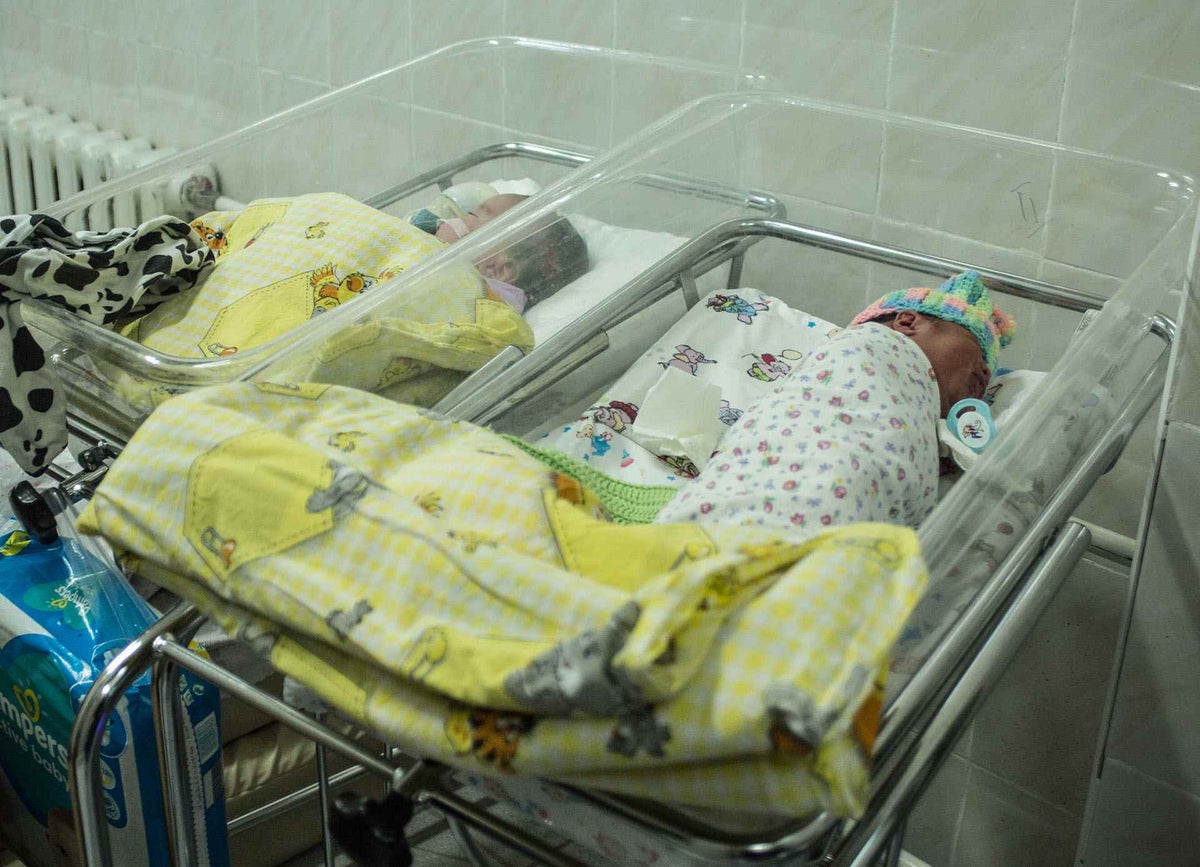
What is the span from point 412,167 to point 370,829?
151cm

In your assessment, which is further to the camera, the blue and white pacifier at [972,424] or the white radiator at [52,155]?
the white radiator at [52,155]

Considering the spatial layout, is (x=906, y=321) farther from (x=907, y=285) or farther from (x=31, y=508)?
(x=31, y=508)

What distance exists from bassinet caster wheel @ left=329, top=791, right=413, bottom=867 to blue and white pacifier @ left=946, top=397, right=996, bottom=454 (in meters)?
0.60

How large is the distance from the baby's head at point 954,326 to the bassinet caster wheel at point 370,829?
664mm

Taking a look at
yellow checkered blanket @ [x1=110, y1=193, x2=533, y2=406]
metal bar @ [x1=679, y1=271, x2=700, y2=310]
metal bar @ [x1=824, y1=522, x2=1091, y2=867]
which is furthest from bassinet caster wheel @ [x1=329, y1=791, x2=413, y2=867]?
metal bar @ [x1=679, y1=271, x2=700, y2=310]

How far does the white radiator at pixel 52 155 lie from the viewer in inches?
96.7

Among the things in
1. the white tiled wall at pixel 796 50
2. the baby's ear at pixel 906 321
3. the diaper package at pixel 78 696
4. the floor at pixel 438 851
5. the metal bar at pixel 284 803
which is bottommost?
the floor at pixel 438 851

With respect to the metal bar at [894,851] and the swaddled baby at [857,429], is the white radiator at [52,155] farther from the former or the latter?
the metal bar at [894,851]

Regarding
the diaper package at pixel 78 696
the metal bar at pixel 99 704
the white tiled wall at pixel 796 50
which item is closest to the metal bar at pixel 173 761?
the metal bar at pixel 99 704

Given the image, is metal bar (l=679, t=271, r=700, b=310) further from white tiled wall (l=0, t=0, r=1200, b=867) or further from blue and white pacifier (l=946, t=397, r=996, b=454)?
blue and white pacifier (l=946, t=397, r=996, b=454)

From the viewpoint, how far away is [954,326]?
1.12 metres

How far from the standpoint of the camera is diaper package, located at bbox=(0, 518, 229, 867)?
114cm

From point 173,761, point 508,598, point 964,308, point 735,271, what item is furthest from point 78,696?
point 964,308

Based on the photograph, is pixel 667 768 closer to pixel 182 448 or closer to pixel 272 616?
pixel 272 616
